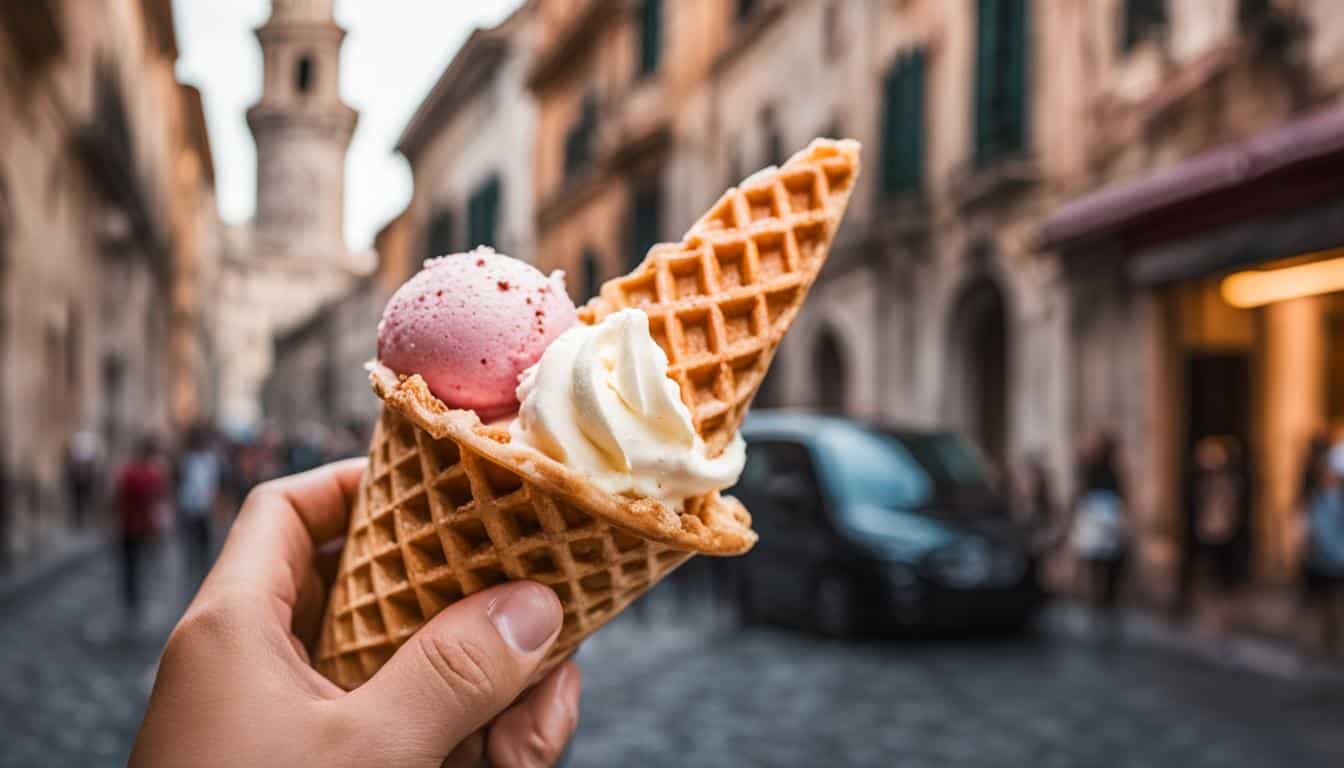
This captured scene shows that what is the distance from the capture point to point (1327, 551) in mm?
9383

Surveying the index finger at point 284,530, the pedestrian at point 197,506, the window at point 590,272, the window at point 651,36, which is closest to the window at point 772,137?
the window at point 651,36

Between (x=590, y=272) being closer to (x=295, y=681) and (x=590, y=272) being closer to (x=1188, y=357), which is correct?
(x=1188, y=357)

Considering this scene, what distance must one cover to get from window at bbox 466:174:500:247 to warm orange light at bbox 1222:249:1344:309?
88.8ft

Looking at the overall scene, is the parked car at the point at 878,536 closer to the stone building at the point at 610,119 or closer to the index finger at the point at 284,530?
the index finger at the point at 284,530

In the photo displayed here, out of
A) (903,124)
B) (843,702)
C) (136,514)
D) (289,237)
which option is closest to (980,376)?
(903,124)

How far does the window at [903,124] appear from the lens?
59.0ft

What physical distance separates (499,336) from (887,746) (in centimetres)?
538

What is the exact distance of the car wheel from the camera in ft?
33.8

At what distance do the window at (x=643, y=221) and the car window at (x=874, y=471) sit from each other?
1640 cm

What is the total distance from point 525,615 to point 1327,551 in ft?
29.0

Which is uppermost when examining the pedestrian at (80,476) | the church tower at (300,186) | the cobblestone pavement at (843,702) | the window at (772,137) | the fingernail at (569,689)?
the church tower at (300,186)

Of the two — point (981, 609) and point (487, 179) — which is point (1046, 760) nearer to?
point (981, 609)

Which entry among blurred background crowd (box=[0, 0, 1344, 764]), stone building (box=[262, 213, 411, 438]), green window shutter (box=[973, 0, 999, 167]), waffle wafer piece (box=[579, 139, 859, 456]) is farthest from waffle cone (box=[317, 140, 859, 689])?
stone building (box=[262, 213, 411, 438])

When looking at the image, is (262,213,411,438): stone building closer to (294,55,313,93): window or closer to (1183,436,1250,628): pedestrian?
(294,55,313,93): window
